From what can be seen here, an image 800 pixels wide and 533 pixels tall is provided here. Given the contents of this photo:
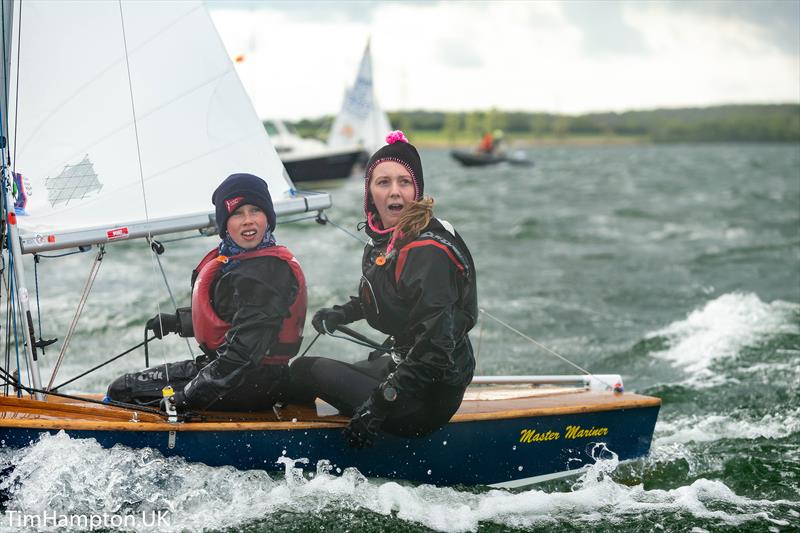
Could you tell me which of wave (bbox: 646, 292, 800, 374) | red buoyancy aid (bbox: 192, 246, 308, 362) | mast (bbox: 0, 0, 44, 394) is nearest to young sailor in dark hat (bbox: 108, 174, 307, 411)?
red buoyancy aid (bbox: 192, 246, 308, 362)

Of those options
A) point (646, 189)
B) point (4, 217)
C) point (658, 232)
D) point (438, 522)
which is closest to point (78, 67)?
point (4, 217)

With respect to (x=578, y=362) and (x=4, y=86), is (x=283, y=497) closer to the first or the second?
(x=4, y=86)

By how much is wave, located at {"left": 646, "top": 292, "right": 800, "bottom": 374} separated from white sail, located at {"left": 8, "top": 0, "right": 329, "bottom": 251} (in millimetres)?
3618

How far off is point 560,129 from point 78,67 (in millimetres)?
95249

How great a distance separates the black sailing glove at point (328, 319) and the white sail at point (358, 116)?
78.0 ft

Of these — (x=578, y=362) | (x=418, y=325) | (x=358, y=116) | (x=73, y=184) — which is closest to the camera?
(x=418, y=325)

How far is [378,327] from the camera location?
366 centimetres

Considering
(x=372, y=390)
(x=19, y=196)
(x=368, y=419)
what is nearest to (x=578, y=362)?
(x=372, y=390)

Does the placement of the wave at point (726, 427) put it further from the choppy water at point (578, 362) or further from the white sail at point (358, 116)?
the white sail at point (358, 116)

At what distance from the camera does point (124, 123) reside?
4.26m

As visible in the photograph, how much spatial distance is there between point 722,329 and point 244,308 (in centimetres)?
527

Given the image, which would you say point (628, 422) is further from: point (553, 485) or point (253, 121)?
point (253, 121)

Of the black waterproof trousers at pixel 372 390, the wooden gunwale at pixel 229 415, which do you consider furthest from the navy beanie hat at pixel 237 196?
the wooden gunwale at pixel 229 415

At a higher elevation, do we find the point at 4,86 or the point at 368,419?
the point at 4,86
